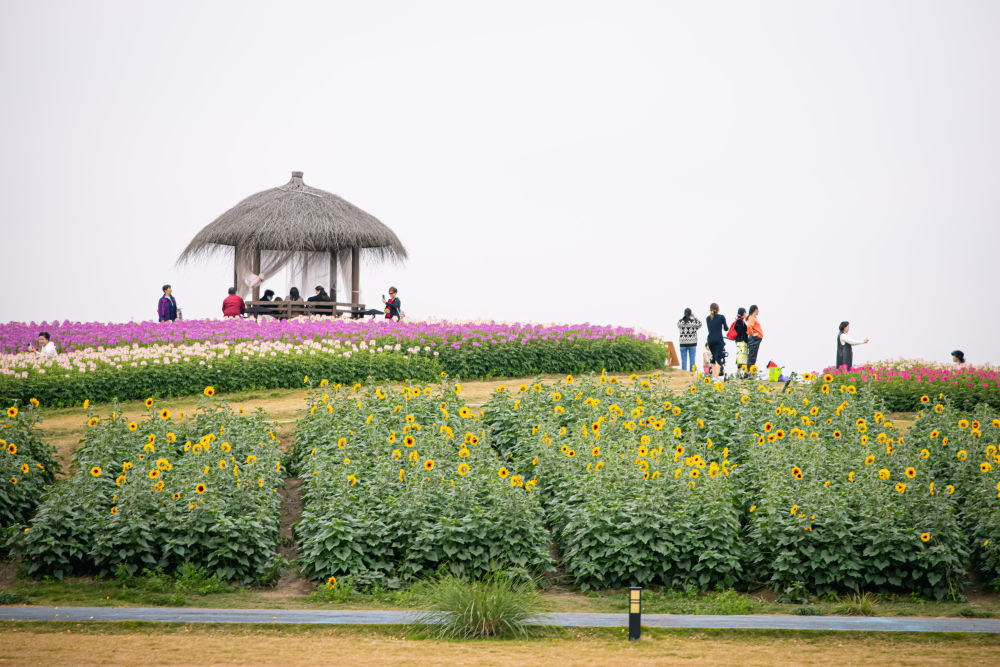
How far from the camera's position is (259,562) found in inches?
356

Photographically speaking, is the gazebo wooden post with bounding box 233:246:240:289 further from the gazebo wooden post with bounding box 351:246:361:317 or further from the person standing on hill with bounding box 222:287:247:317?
the gazebo wooden post with bounding box 351:246:361:317

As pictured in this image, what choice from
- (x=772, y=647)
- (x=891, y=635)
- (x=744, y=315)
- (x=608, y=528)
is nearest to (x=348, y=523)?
(x=608, y=528)

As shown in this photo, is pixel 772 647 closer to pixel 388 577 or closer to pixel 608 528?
pixel 608 528

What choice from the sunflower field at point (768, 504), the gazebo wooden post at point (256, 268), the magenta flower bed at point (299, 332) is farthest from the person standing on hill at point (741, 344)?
the gazebo wooden post at point (256, 268)

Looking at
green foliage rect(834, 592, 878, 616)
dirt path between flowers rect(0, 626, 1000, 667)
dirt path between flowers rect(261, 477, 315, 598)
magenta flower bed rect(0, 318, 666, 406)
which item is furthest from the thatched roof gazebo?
green foliage rect(834, 592, 878, 616)

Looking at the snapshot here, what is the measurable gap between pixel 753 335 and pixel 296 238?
37.3 ft

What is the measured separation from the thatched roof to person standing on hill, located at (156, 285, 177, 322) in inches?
84.3

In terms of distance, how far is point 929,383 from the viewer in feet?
50.4

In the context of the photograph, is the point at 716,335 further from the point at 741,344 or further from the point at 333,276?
the point at 333,276

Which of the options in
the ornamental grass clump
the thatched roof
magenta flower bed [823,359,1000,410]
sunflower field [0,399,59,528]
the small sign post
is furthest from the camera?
the thatched roof

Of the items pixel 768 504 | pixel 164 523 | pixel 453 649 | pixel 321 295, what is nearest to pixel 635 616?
pixel 453 649

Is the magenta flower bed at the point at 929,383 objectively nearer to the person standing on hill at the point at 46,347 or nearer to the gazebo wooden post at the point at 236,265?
the person standing on hill at the point at 46,347

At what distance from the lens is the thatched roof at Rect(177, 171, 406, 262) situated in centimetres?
2359

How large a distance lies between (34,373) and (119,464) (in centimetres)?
542
